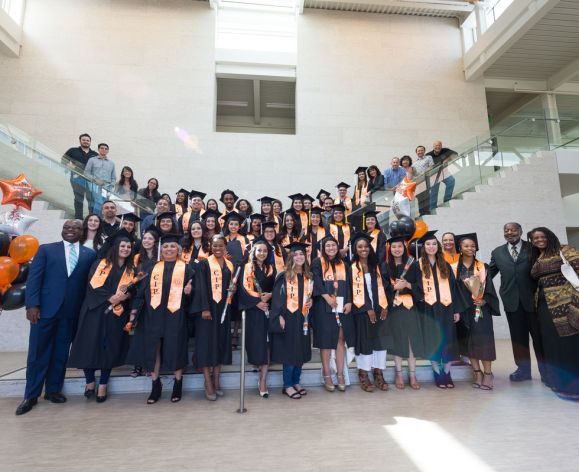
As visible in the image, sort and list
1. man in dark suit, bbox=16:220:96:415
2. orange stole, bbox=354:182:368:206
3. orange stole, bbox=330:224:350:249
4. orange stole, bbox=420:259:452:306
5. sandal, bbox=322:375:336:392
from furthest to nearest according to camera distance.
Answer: orange stole, bbox=354:182:368:206 → orange stole, bbox=330:224:350:249 → orange stole, bbox=420:259:452:306 → sandal, bbox=322:375:336:392 → man in dark suit, bbox=16:220:96:415

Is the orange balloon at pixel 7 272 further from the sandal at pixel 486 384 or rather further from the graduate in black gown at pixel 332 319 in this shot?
the sandal at pixel 486 384

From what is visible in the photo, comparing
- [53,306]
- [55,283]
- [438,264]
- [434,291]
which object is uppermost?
[438,264]

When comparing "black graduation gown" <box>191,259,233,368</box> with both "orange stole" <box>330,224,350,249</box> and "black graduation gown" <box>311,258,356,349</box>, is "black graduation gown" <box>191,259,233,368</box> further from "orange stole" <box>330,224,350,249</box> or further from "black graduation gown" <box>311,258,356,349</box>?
"orange stole" <box>330,224,350,249</box>

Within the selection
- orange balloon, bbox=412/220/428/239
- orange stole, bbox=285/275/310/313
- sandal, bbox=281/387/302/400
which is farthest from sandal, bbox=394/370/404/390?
orange balloon, bbox=412/220/428/239

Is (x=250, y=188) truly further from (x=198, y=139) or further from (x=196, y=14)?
(x=196, y=14)

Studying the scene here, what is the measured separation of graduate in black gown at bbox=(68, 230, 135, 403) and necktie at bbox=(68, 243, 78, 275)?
0.19 m

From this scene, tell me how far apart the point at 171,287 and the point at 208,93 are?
27.8 feet

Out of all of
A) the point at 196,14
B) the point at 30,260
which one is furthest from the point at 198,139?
the point at 30,260

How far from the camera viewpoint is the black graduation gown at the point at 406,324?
4156 mm

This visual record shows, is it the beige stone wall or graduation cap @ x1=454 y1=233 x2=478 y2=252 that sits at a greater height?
the beige stone wall

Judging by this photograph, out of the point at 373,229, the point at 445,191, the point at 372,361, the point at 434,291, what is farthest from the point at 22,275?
the point at 445,191

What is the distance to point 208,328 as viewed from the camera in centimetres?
379

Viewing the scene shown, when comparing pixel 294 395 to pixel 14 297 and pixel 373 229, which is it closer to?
pixel 14 297

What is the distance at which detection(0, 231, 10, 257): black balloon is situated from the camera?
142 inches
